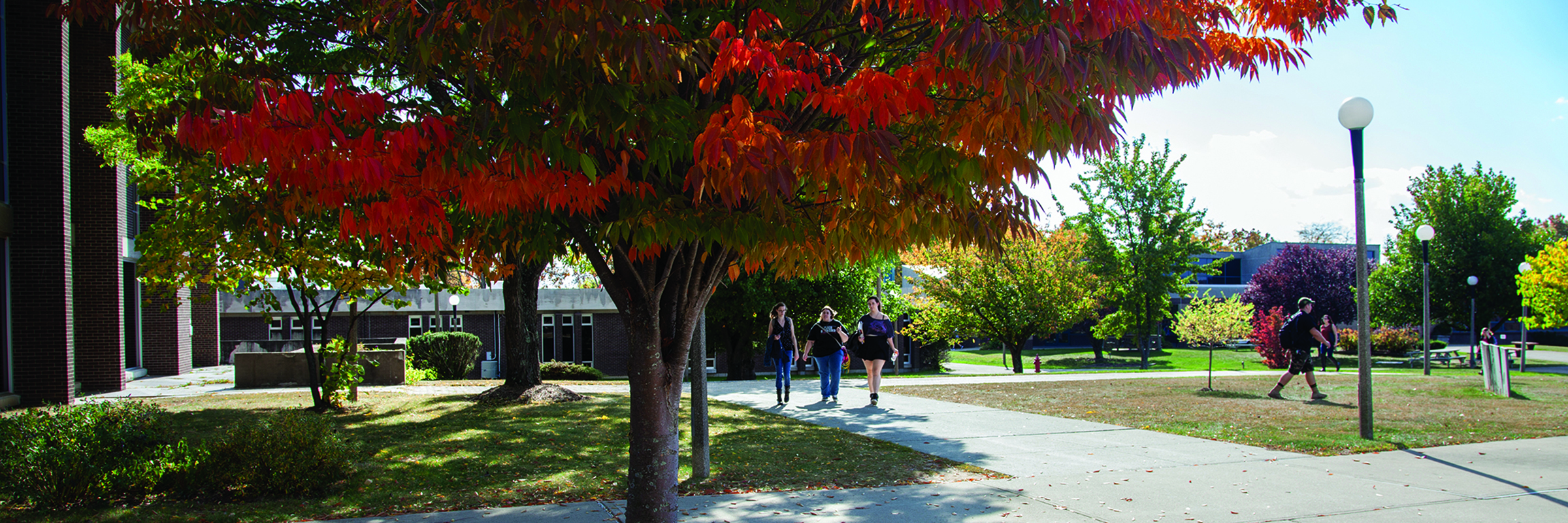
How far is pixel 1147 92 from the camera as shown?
354 centimetres

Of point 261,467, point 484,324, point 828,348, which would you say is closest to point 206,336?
point 484,324

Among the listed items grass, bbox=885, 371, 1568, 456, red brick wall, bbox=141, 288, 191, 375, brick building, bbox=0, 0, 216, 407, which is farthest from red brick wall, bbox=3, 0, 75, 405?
grass, bbox=885, 371, 1568, 456

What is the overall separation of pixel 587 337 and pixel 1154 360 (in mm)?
26769

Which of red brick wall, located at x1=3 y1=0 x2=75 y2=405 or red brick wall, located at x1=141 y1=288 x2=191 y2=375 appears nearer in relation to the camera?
red brick wall, located at x1=3 y1=0 x2=75 y2=405

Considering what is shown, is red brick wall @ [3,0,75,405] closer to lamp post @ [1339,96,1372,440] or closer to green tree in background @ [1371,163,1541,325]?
lamp post @ [1339,96,1372,440]

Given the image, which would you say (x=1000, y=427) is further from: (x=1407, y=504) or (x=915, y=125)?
(x=915, y=125)

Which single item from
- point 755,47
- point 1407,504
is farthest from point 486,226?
point 1407,504

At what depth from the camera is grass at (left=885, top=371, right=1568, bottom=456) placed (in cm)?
935

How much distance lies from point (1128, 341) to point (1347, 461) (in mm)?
53392

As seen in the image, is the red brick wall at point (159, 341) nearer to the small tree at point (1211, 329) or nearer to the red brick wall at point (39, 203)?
the red brick wall at point (39, 203)

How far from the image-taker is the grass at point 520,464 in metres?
5.93

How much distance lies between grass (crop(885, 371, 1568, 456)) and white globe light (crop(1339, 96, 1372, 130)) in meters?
3.23

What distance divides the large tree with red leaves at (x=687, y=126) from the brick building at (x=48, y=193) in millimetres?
11660

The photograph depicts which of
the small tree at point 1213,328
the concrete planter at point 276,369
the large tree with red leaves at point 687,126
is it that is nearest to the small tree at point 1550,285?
the small tree at point 1213,328
